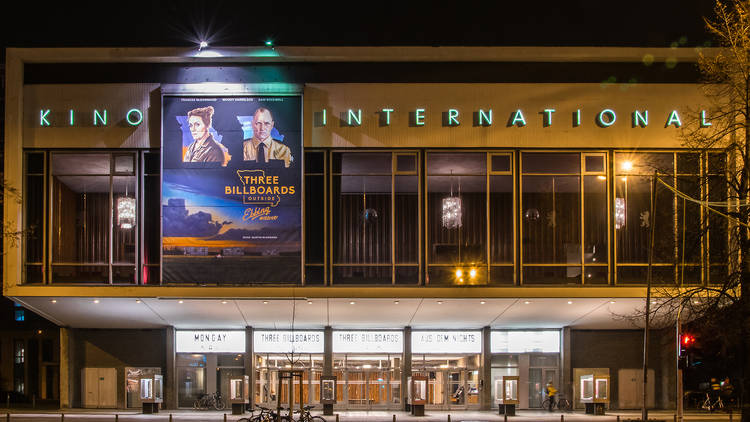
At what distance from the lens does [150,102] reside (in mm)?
32344

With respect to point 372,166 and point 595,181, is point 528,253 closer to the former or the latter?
point 595,181

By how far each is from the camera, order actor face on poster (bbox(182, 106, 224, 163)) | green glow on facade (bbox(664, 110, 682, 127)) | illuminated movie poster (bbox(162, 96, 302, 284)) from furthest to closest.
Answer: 1. green glow on facade (bbox(664, 110, 682, 127))
2. actor face on poster (bbox(182, 106, 224, 163))
3. illuminated movie poster (bbox(162, 96, 302, 284))

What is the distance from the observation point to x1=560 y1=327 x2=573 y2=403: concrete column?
35.8 meters

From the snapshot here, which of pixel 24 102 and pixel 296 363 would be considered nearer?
pixel 24 102

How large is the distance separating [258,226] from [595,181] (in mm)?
13683

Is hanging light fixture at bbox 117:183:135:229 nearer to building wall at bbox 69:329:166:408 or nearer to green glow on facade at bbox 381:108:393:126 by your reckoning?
building wall at bbox 69:329:166:408

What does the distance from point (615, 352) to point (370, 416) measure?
1183 cm

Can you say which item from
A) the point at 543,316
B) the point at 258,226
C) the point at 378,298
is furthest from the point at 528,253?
the point at 258,226

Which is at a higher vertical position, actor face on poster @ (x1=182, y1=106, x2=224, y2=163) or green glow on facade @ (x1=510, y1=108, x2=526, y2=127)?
green glow on facade @ (x1=510, y1=108, x2=526, y2=127)

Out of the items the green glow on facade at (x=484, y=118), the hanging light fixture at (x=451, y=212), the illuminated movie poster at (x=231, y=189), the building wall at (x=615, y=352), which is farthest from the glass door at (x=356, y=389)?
the green glow on facade at (x=484, y=118)

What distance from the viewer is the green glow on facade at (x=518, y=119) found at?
32.2m

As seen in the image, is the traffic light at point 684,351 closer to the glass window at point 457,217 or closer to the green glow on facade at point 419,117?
the glass window at point 457,217

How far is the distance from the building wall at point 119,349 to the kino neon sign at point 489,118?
1297cm

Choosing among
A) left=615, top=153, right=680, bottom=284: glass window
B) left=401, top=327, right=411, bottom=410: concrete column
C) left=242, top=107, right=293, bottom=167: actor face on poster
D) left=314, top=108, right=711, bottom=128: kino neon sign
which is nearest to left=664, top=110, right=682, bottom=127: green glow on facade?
left=314, top=108, right=711, bottom=128: kino neon sign
